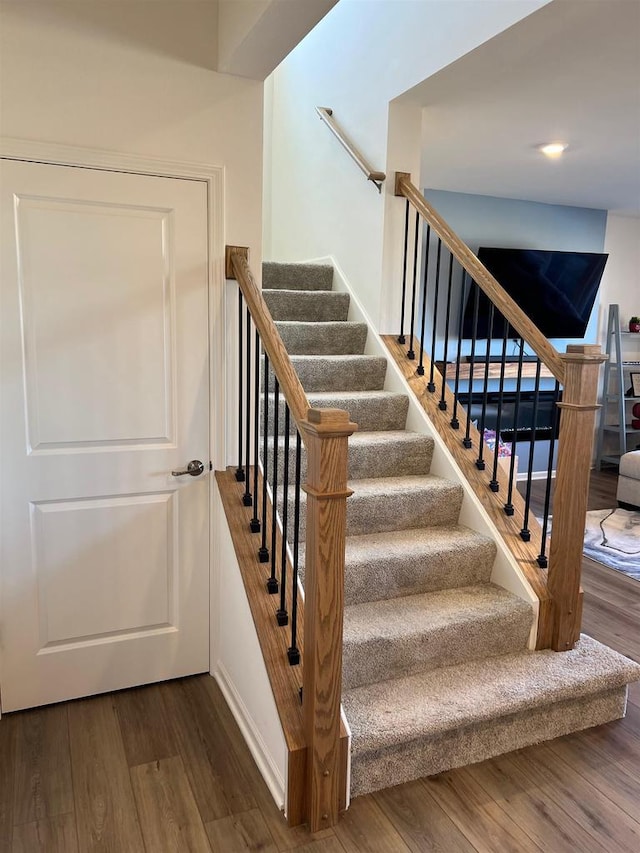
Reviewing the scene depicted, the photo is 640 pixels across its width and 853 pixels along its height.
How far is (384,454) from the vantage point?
2.93 meters

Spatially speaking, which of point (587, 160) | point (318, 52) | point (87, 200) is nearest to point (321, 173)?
point (318, 52)

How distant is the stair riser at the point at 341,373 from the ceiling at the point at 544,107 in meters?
1.37

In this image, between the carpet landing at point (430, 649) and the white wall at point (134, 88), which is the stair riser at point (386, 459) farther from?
the white wall at point (134, 88)

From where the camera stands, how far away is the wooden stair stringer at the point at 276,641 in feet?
6.04

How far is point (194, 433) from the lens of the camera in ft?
8.21

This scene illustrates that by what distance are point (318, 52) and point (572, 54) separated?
6.59ft

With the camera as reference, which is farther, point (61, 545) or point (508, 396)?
point (508, 396)

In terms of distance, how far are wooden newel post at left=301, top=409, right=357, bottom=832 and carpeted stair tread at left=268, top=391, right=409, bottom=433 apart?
1328 mm

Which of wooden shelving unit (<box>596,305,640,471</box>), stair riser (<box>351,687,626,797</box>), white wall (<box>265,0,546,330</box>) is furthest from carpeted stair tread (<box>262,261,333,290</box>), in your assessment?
wooden shelving unit (<box>596,305,640,471</box>)

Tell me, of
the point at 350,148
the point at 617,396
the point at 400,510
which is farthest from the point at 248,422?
the point at 617,396

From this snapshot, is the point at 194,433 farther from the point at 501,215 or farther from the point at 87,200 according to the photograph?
the point at 501,215

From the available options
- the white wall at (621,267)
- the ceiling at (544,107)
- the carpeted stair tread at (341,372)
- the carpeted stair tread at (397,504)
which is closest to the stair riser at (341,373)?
the carpeted stair tread at (341,372)

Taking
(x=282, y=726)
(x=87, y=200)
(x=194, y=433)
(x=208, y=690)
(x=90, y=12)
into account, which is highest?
(x=90, y=12)

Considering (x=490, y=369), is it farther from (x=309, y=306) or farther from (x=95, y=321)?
(x=95, y=321)
